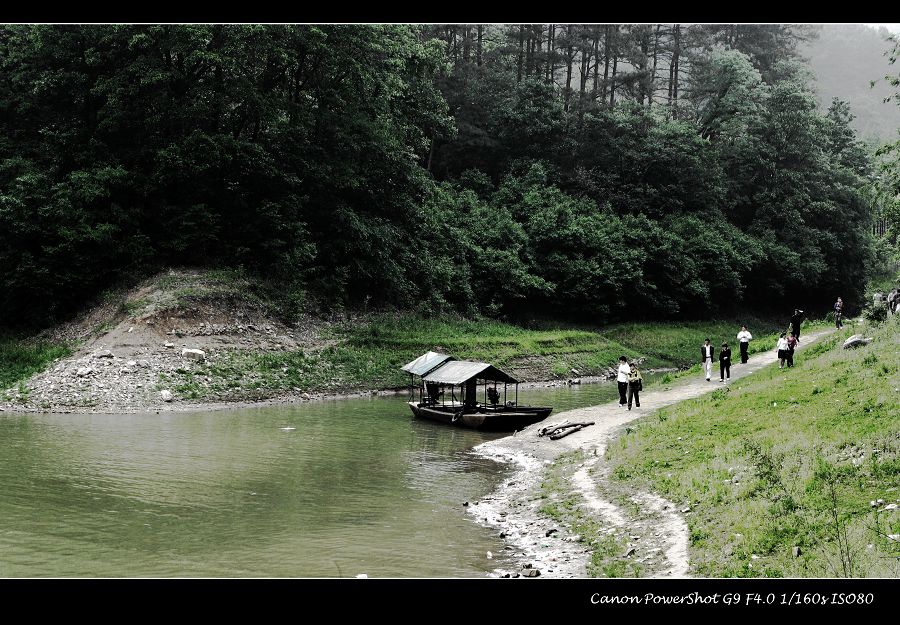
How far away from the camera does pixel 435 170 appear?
71.4 metres

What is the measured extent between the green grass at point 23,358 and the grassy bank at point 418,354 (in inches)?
237

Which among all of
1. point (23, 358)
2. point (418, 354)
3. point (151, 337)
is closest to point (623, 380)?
point (418, 354)

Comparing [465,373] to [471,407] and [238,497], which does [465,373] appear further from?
[238,497]

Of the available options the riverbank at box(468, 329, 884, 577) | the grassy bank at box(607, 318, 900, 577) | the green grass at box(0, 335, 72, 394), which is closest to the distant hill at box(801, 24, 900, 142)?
the riverbank at box(468, 329, 884, 577)

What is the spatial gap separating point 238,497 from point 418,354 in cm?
2643

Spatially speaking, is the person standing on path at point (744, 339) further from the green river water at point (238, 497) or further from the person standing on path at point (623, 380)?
the green river water at point (238, 497)

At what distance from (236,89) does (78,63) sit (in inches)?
367

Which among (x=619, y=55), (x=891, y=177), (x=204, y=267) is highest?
(x=619, y=55)

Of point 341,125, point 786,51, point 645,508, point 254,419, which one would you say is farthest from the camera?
point 786,51

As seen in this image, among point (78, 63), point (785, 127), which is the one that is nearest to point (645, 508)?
point (78, 63)

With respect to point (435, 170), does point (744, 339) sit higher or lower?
lower

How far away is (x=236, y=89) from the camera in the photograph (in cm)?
4316

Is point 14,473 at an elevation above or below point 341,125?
below

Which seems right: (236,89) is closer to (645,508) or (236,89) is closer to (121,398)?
(121,398)
